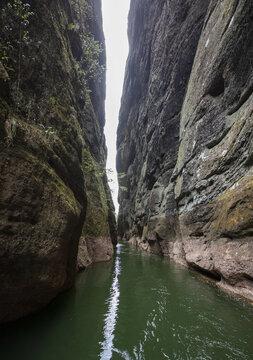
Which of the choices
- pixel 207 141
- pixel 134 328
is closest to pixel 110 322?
pixel 134 328

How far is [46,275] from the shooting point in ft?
12.1

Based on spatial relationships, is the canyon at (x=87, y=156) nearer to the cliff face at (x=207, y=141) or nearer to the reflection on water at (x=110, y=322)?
the cliff face at (x=207, y=141)

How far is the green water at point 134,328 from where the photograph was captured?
2.90 meters

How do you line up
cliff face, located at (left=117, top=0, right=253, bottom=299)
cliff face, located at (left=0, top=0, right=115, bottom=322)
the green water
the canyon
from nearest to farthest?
the green water < cliff face, located at (left=0, top=0, right=115, bottom=322) < the canyon < cliff face, located at (left=117, top=0, right=253, bottom=299)

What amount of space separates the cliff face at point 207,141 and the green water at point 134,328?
1351 mm

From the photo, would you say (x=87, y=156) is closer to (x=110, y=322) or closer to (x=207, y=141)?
(x=207, y=141)

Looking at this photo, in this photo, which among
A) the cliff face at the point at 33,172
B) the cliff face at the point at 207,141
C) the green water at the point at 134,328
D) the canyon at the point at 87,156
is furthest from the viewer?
the cliff face at the point at 207,141

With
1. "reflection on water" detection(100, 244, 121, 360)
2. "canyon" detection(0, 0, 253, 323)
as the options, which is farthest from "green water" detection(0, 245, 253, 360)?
"canyon" detection(0, 0, 253, 323)

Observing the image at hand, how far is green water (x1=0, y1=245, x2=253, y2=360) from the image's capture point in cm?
290

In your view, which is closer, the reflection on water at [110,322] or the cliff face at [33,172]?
the reflection on water at [110,322]

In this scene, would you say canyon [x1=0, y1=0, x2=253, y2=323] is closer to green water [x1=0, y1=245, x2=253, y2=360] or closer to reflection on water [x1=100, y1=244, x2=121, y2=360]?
green water [x1=0, y1=245, x2=253, y2=360]

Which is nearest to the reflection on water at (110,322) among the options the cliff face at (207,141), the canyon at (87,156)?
the canyon at (87,156)

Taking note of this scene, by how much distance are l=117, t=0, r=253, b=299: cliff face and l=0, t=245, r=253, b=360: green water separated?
135cm

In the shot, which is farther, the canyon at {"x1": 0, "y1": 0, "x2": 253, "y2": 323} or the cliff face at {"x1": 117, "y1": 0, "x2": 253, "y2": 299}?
the cliff face at {"x1": 117, "y1": 0, "x2": 253, "y2": 299}
